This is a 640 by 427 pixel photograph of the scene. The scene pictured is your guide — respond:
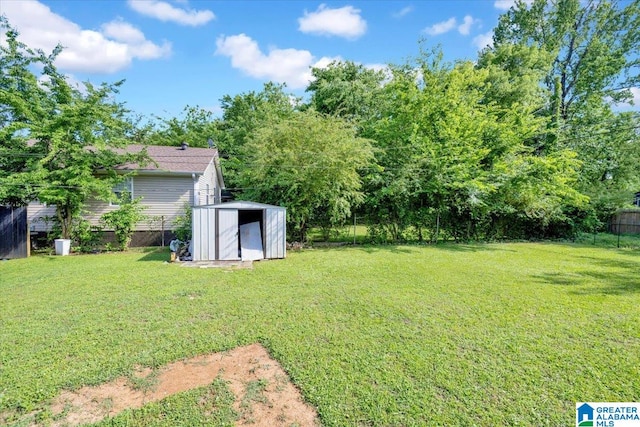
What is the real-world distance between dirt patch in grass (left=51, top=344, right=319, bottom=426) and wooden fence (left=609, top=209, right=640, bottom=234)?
19.5m

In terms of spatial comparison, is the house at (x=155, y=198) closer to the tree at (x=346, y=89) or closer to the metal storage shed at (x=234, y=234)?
the metal storage shed at (x=234, y=234)

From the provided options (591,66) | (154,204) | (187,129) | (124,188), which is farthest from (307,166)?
(591,66)

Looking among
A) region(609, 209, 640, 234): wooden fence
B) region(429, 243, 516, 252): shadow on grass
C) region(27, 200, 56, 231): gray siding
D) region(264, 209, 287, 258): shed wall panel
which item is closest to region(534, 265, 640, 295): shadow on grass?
region(429, 243, 516, 252): shadow on grass

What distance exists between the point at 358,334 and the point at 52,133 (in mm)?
10746

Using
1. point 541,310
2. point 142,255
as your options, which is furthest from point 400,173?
point 142,255

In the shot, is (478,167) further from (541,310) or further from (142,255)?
(142,255)

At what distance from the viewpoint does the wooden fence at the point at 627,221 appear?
15156 millimetres

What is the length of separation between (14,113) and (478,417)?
13437 mm

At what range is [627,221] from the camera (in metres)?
15.6

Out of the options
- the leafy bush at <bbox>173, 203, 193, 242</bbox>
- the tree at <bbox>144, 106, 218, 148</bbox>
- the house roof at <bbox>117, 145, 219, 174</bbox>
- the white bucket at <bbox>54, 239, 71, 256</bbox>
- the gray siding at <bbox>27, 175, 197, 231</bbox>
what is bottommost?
the white bucket at <bbox>54, 239, 71, 256</bbox>

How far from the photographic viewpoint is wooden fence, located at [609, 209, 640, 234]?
15156mm

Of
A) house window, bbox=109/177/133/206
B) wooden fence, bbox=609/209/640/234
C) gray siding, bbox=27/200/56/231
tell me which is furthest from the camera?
wooden fence, bbox=609/209/640/234

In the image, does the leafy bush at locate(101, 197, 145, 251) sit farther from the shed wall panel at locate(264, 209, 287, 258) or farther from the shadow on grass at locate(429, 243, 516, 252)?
the shadow on grass at locate(429, 243, 516, 252)

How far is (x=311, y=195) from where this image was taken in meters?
10.0
